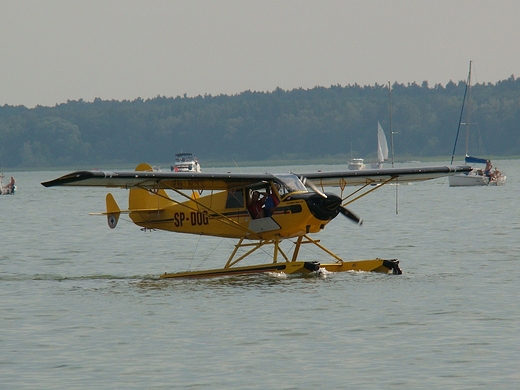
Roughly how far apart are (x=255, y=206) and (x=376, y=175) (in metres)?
2.58

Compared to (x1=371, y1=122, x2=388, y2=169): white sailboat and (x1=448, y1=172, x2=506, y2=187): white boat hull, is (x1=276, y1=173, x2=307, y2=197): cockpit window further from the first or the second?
(x1=371, y1=122, x2=388, y2=169): white sailboat

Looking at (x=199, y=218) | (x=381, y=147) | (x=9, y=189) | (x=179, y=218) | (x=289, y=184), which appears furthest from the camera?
(x=381, y=147)

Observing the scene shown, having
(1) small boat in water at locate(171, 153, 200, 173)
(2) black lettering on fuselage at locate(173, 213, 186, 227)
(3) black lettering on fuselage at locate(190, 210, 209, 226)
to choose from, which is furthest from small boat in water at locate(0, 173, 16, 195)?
(3) black lettering on fuselage at locate(190, 210, 209, 226)

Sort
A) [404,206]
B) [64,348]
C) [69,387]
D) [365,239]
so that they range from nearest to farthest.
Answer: [69,387] < [64,348] < [365,239] < [404,206]

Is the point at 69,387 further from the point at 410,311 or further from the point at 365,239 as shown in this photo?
the point at 365,239

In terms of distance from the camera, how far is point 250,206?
19.0m

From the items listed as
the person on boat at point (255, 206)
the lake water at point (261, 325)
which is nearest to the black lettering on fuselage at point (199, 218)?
the person on boat at point (255, 206)

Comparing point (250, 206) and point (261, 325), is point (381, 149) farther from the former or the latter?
point (261, 325)

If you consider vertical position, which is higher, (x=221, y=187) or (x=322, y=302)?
(x=221, y=187)

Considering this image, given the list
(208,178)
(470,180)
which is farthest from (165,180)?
(470,180)

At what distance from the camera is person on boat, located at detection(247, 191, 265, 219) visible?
18922 millimetres

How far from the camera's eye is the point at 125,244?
3039cm

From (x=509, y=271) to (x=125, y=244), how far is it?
46.0 feet

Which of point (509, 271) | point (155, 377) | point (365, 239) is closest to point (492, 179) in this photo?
point (365, 239)
